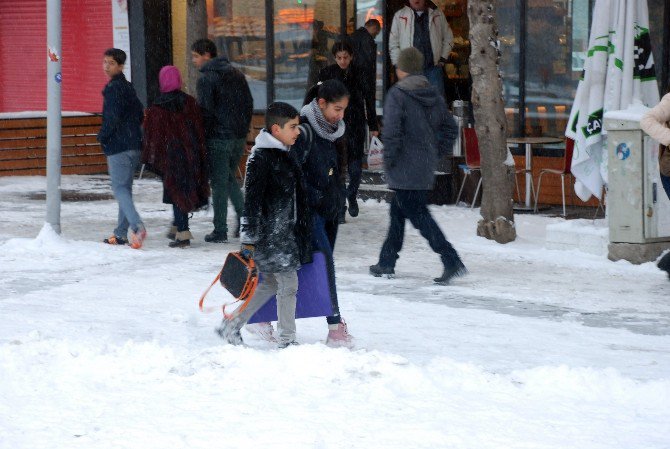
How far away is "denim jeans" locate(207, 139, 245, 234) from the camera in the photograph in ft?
36.2

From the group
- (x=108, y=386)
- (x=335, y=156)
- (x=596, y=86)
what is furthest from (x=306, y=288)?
(x=596, y=86)

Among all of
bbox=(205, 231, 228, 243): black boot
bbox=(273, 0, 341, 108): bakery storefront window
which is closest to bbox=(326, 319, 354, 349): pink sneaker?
bbox=(205, 231, 228, 243): black boot

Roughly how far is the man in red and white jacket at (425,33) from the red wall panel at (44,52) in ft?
23.9

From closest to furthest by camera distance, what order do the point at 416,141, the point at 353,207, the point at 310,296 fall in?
the point at 310,296, the point at 416,141, the point at 353,207

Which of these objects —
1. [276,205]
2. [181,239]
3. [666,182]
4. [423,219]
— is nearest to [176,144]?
[181,239]

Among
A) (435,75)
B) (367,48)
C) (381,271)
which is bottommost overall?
(381,271)

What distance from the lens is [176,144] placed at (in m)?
10.6

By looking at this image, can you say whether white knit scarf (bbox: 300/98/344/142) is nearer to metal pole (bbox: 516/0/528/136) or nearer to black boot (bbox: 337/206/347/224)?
black boot (bbox: 337/206/347/224)

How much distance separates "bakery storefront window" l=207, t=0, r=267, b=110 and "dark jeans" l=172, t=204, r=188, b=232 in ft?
19.9

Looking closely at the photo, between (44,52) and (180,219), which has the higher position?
(44,52)

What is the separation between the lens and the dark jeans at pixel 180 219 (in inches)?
428

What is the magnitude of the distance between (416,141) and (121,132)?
3.13m

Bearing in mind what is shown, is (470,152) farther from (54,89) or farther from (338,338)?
(338,338)

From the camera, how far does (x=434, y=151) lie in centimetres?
899
